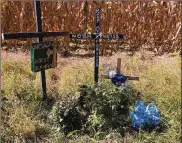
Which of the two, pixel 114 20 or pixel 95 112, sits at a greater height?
pixel 114 20

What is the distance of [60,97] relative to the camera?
5031mm

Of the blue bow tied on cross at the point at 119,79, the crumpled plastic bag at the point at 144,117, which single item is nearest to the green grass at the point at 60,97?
the crumpled plastic bag at the point at 144,117

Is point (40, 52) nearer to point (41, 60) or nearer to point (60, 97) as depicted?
point (41, 60)

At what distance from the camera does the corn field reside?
911 cm

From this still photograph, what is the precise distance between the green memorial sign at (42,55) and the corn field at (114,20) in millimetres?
4069

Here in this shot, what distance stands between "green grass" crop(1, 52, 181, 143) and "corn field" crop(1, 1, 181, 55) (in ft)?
9.50

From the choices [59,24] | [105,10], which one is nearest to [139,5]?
[105,10]

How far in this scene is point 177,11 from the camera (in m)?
8.90

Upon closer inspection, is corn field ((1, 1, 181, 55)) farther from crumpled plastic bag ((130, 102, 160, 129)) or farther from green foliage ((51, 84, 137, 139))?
crumpled plastic bag ((130, 102, 160, 129))

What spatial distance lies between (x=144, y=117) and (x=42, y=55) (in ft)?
4.92

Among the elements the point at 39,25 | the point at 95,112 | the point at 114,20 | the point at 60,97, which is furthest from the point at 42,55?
the point at 114,20

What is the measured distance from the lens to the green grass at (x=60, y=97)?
402 cm

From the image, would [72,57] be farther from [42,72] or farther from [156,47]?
[42,72]

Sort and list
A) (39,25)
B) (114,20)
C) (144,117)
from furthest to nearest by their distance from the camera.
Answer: (114,20)
(39,25)
(144,117)
